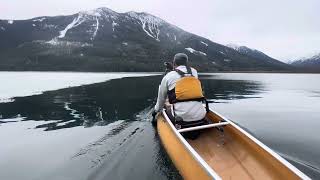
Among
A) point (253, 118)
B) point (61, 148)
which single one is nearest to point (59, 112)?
point (61, 148)

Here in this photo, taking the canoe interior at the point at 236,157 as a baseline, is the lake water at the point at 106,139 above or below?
below

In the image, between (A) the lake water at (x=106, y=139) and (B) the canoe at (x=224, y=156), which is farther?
(A) the lake water at (x=106, y=139)

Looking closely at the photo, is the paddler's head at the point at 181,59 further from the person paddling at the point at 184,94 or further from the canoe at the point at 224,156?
the canoe at the point at 224,156

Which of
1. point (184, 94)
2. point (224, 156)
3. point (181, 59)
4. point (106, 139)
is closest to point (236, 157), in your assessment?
point (224, 156)

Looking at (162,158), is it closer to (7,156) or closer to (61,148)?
(61,148)

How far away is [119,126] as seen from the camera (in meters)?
15.9

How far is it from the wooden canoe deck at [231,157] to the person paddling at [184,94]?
685 mm

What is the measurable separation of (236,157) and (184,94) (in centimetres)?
255

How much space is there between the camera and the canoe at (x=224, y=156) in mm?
7316

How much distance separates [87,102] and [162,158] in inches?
647

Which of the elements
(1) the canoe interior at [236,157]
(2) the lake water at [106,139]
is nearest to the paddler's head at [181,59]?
(1) the canoe interior at [236,157]

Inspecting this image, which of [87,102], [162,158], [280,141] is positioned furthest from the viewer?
[87,102]

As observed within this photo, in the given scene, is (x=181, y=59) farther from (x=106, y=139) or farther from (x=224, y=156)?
(x=106, y=139)

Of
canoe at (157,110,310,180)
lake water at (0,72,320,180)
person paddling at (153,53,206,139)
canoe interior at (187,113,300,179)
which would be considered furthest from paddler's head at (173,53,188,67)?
lake water at (0,72,320,180)
